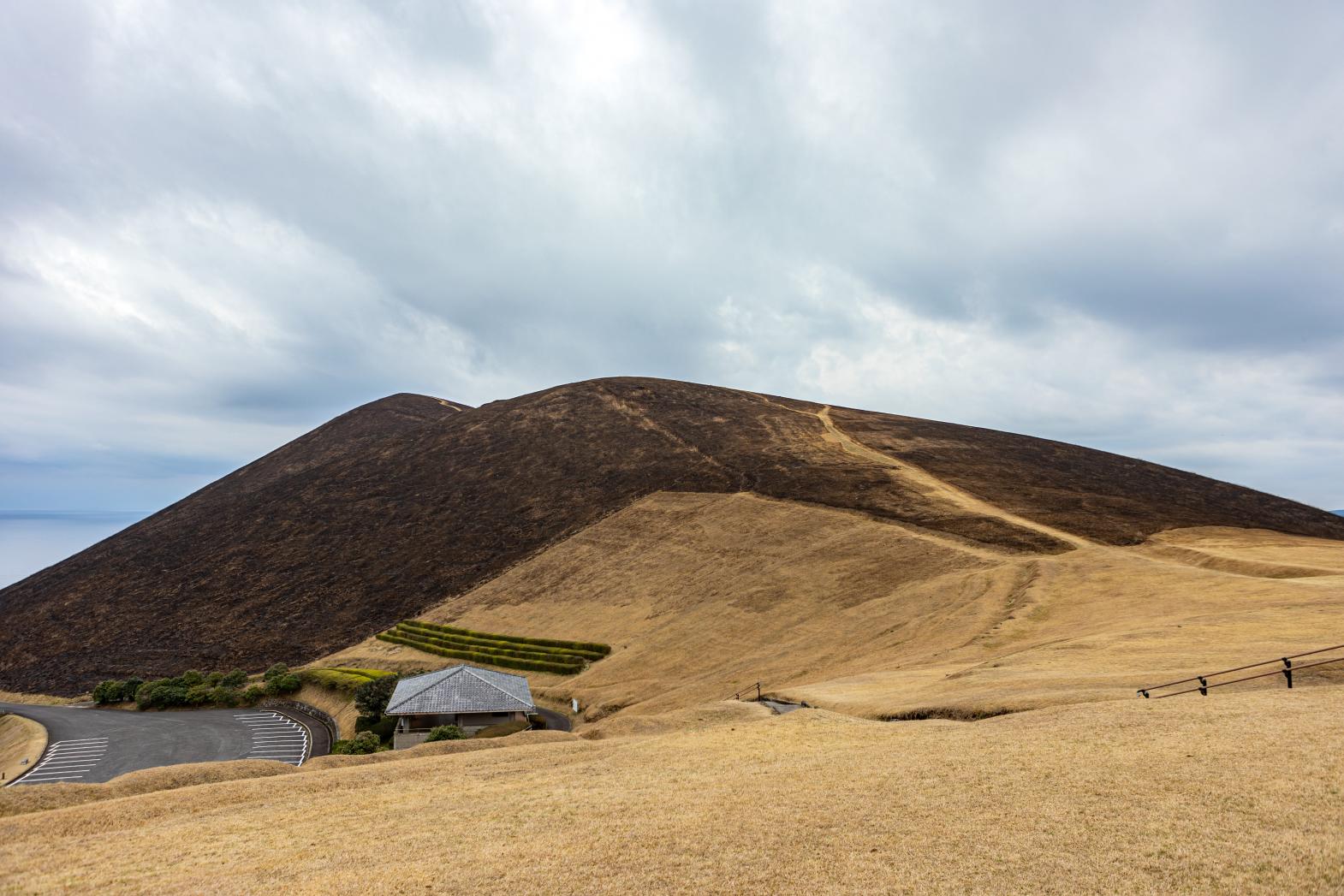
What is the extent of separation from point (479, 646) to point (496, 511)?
31.0 metres

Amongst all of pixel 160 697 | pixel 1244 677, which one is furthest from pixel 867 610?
pixel 160 697

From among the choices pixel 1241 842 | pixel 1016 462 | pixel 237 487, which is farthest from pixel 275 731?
pixel 237 487

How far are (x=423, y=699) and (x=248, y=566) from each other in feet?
200

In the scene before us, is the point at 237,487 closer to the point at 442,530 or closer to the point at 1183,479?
the point at 442,530

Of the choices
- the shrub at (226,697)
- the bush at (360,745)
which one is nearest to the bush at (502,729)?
the bush at (360,745)

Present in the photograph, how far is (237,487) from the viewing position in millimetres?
130125

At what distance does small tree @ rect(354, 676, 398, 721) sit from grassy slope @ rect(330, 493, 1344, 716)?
10.8m

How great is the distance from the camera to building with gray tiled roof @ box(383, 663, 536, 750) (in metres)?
43.2

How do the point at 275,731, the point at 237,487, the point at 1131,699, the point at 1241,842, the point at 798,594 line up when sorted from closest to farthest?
1. the point at 1241,842
2. the point at 1131,699
3. the point at 275,731
4. the point at 798,594
5. the point at 237,487

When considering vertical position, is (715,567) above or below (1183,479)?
below

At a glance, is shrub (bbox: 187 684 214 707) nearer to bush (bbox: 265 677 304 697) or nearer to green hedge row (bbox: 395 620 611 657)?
bush (bbox: 265 677 304 697)

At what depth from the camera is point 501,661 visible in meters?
59.9

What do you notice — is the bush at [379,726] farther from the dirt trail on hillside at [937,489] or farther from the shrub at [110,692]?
the dirt trail on hillside at [937,489]

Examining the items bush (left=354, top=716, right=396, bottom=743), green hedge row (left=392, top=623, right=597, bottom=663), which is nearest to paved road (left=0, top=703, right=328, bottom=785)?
bush (left=354, top=716, right=396, bottom=743)
